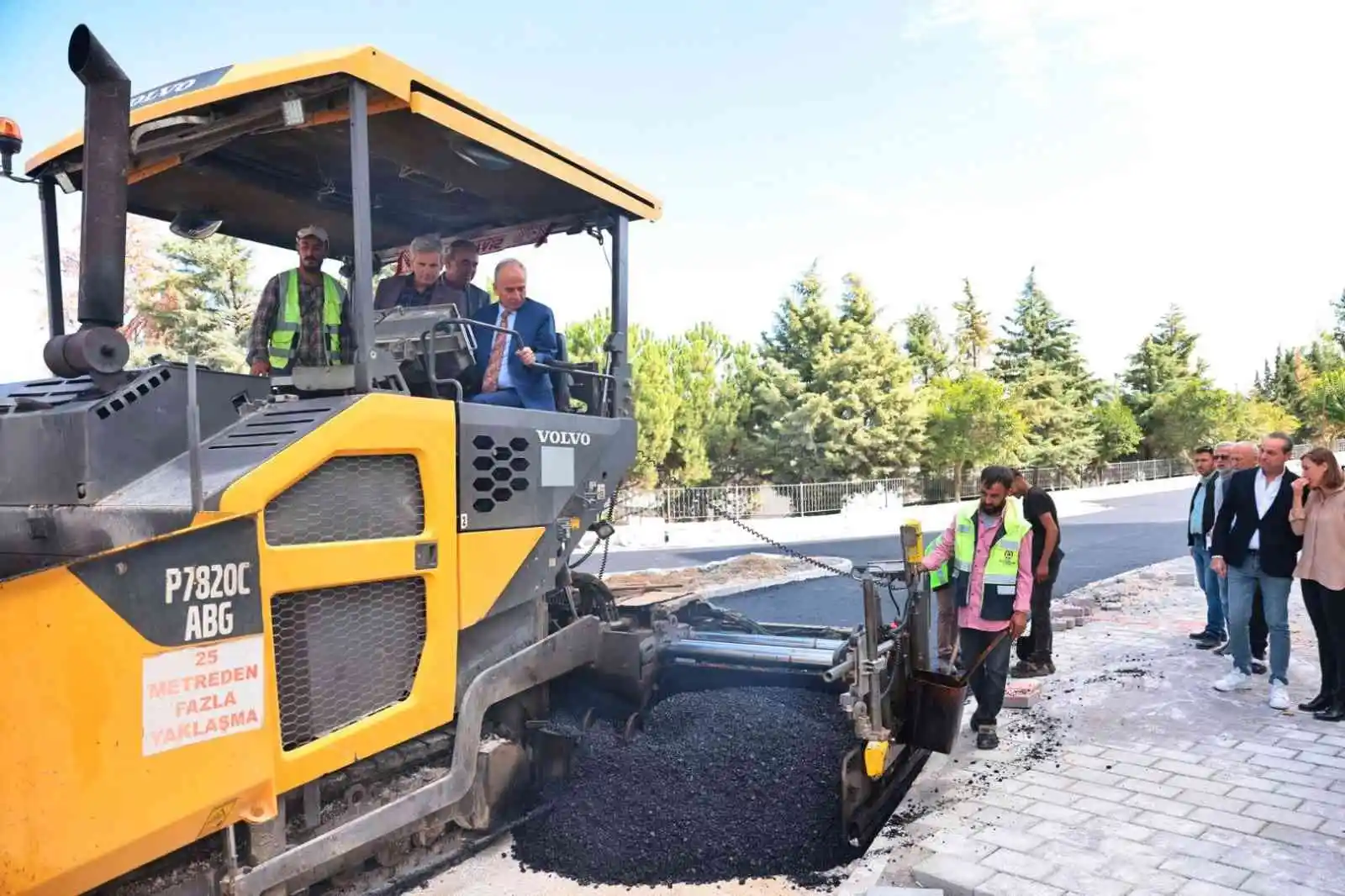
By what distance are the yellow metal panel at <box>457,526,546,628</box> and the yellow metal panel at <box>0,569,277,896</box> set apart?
1122 millimetres

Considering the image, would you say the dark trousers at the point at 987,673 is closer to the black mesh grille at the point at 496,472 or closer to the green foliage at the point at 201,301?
the black mesh grille at the point at 496,472

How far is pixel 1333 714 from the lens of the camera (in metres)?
5.52

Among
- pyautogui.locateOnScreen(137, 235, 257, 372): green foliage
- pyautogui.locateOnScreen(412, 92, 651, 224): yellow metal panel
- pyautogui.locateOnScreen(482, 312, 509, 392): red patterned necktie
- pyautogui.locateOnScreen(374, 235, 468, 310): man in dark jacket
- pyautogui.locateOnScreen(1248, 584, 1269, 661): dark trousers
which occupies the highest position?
pyautogui.locateOnScreen(137, 235, 257, 372): green foliage

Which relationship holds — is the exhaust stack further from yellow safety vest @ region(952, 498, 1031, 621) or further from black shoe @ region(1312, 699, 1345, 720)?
black shoe @ region(1312, 699, 1345, 720)

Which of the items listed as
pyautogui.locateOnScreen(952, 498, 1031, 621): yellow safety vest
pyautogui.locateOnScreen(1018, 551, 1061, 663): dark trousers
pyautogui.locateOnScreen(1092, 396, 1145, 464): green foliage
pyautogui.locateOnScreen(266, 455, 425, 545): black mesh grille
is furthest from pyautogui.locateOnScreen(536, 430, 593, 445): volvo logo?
pyautogui.locateOnScreen(1092, 396, 1145, 464): green foliage

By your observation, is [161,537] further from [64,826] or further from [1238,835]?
[1238,835]

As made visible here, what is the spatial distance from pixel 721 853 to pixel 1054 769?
6.49 ft

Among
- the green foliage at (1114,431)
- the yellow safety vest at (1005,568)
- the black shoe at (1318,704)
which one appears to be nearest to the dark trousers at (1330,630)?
the black shoe at (1318,704)

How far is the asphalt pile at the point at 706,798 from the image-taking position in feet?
13.1

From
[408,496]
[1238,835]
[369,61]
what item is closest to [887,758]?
[1238,835]

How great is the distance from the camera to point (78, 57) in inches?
99.7

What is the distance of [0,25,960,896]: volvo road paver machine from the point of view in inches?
94.5

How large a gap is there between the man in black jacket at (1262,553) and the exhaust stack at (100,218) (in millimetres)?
6333

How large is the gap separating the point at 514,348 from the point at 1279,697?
16.8 feet
